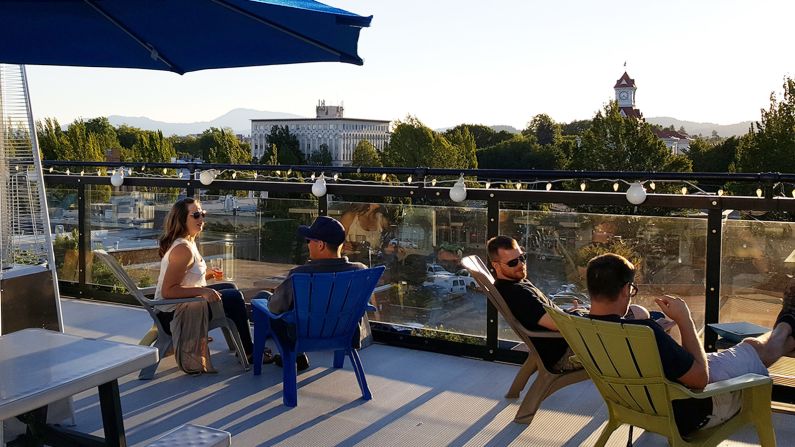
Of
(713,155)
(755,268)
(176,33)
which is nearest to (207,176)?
(176,33)

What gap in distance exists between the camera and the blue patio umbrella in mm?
2705

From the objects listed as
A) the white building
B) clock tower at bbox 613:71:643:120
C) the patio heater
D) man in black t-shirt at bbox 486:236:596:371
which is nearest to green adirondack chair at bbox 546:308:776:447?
man in black t-shirt at bbox 486:236:596:371

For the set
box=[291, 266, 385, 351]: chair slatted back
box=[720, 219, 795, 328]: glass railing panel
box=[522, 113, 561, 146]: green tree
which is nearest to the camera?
box=[291, 266, 385, 351]: chair slatted back

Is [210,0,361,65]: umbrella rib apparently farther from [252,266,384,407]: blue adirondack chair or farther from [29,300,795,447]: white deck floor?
[29,300,795,447]: white deck floor

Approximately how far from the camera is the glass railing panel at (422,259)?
17.0 ft

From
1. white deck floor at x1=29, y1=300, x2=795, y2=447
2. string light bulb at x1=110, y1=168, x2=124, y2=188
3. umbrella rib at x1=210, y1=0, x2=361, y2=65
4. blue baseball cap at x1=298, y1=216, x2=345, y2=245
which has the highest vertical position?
umbrella rib at x1=210, y1=0, x2=361, y2=65

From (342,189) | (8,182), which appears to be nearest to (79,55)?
(8,182)

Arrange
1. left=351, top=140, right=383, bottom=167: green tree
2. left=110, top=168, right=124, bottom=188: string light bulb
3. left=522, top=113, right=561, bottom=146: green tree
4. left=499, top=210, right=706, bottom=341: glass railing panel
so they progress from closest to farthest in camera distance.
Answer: left=499, top=210, right=706, bottom=341: glass railing panel → left=110, top=168, right=124, bottom=188: string light bulb → left=351, top=140, right=383, bottom=167: green tree → left=522, top=113, right=561, bottom=146: green tree

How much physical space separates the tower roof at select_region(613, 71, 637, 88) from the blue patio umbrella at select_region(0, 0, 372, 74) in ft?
368

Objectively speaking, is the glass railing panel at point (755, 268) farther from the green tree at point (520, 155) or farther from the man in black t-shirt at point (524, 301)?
the green tree at point (520, 155)

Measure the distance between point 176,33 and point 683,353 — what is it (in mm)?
2435

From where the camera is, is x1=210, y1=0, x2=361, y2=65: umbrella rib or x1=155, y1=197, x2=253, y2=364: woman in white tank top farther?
x1=155, y1=197, x2=253, y2=364: woman in white tank top

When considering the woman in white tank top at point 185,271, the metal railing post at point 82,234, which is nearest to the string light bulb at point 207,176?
the woman in white tank top at point 185,271

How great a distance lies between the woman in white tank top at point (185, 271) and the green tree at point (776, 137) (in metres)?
31.0
